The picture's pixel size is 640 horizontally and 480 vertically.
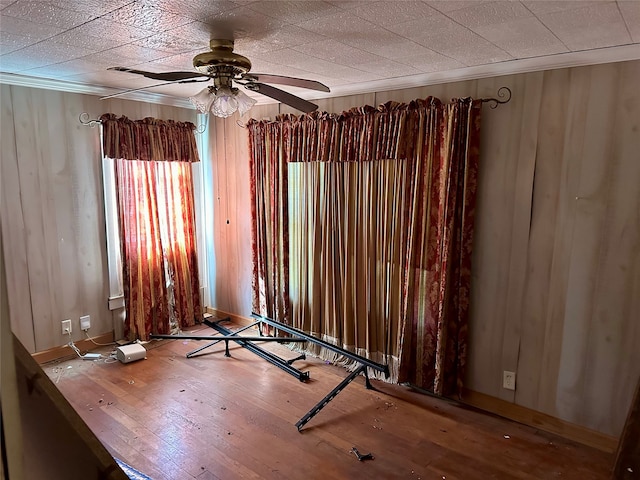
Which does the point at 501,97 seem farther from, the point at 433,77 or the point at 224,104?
the point at 224,104

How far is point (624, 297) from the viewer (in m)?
2.56

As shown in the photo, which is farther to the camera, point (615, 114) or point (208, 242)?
point (208, 242)

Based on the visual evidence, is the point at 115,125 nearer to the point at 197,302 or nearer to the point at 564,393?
the point at 197,302

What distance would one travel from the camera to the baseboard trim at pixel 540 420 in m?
2.72

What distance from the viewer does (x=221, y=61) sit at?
2066 millimetres

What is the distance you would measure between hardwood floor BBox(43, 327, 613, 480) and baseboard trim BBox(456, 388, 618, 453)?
56mm

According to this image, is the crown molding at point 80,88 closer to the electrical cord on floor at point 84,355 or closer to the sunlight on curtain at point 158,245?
the sunlight on curtain at point 158,245

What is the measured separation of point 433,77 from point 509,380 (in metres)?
2.10

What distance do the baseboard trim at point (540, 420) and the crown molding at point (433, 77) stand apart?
2.15m

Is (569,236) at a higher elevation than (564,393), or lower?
higher

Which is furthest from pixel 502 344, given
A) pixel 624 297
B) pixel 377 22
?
pixel 377 22

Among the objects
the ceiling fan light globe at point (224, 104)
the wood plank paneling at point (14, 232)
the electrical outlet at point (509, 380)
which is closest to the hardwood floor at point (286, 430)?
the electrical outlet at point (509, 380)

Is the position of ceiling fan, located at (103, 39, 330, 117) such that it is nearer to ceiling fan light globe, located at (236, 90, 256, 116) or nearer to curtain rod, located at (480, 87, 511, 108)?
ceiling fan light globe, located at (236, 90, 256, 116)

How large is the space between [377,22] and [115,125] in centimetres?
277
